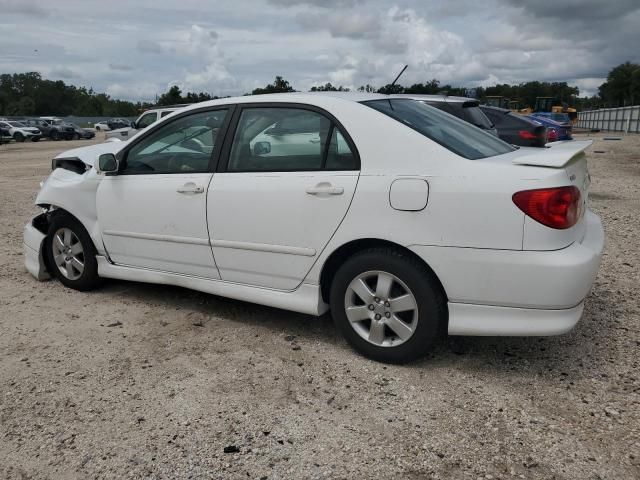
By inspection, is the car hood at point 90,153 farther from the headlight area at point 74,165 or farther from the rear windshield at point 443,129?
the rear windshield at point 443,129

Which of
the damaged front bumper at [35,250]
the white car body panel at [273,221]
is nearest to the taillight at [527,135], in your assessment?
the white car body panel at [273,221]

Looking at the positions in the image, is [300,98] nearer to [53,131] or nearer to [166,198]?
[166,198]

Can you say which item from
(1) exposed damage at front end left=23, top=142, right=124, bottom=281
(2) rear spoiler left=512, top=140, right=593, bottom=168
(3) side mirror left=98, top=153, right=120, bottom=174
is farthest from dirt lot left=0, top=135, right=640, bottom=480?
(2) rear spoiler left=512, top=140, right=593, bottom=168

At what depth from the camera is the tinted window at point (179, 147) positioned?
13.4 feet

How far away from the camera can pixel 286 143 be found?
3.76m

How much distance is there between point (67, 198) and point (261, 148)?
6.53 ft

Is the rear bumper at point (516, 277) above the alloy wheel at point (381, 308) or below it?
above

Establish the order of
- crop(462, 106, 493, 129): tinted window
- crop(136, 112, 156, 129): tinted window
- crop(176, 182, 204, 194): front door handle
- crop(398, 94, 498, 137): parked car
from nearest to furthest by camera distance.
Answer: crop(176, 182, 204, 194): front door handle
crop(398, 94, 498, 137): parked car
crop(462, 106, 493, 129): tinted window
crop(136, 112, 156, 129): tinted window

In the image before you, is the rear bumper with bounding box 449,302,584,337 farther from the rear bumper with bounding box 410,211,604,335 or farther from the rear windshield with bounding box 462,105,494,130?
the rear windshield with bounding box 462,105,494,130

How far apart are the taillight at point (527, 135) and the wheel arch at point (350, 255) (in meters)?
8.53

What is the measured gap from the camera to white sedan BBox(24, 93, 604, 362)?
304 cm

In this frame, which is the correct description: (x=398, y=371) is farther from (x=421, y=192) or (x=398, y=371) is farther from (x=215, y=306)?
(x=215, y=306)

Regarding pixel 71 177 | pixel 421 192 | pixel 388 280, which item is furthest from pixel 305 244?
pixel 71 177

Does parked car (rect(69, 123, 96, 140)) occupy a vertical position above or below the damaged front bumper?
below
